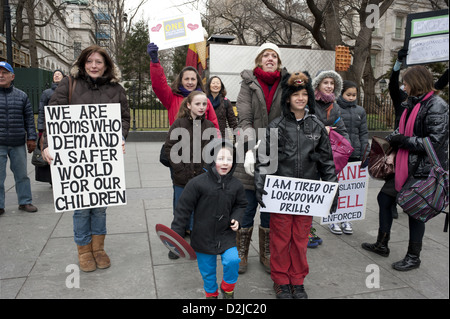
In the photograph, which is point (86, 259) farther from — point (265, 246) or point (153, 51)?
point (153, 51)

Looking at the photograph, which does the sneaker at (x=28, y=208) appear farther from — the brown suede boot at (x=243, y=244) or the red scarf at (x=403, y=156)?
the red scarf at (x=403, y=156)

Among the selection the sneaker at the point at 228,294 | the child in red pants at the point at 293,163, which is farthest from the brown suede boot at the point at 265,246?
the sneaker at the point at 228,294

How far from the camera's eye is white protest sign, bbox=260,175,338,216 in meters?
3.09

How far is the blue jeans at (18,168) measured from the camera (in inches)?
200

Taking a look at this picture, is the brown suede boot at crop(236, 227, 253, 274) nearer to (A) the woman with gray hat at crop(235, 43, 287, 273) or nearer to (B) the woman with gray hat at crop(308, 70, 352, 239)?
(A) the woman with gray hat at crop(235, 43, 287, 273)

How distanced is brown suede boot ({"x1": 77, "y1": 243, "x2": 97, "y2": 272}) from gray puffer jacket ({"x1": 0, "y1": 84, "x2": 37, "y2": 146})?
2427 millimetres

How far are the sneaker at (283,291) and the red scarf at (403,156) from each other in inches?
62.1

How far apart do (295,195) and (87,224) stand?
2024 millimetres

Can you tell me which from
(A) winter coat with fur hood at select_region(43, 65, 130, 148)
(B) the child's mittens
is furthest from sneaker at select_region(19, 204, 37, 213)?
(B) the child's mittens

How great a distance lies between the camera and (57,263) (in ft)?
12.0

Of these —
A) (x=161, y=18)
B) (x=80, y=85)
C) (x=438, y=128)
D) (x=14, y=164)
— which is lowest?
(x=14, y=164)
